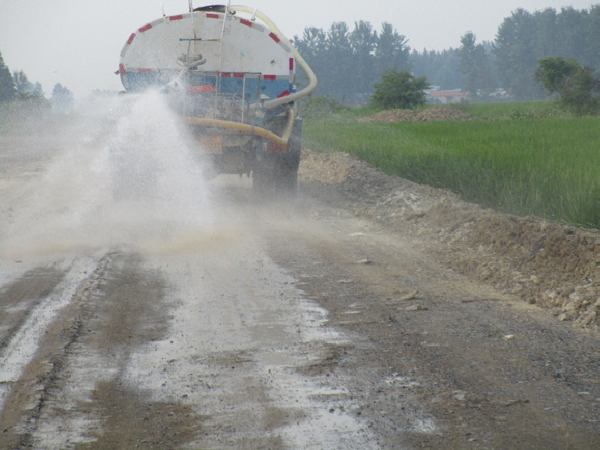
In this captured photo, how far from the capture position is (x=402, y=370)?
139 inches

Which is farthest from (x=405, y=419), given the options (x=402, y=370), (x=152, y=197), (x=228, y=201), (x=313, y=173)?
(x=313, y=173)

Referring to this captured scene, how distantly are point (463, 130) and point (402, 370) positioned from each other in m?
12.7

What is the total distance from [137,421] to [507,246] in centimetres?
444

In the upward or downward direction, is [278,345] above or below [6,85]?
below

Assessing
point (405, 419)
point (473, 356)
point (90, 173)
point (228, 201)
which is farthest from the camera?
point (90, 173)

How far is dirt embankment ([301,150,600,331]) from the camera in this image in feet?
16.0

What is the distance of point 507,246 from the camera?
6.27m

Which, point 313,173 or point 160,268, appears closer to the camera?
point 160,268

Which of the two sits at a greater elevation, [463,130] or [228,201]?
[463,130]

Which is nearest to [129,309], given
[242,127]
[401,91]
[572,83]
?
[242,127]

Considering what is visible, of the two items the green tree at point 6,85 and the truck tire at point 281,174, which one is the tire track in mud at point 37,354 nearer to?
the truck tire at point 281,174

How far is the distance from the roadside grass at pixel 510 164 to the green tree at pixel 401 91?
77.4 ft

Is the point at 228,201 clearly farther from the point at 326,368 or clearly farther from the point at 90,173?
the point at 326,368

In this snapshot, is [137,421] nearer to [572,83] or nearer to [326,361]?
[326,361]
